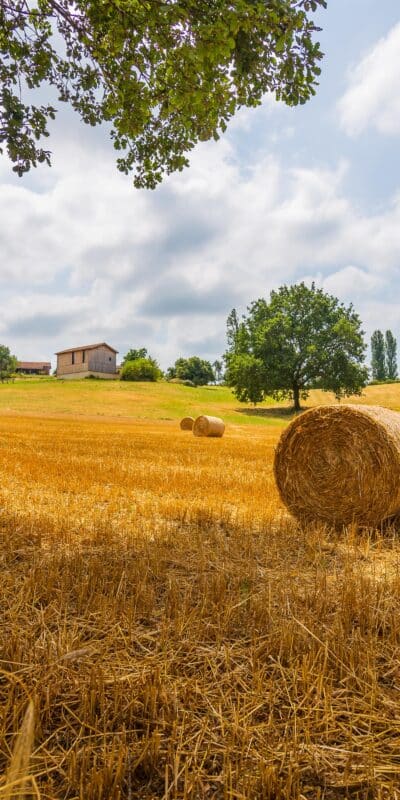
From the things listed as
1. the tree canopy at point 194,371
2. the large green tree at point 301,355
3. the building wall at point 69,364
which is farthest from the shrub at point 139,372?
the large green tree at point 301,355

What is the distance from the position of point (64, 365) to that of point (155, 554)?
91.9m

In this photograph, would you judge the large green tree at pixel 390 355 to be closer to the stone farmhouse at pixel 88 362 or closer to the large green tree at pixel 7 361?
the stone farmhouse at pixel 88 362

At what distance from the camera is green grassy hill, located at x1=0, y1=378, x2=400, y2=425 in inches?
1690

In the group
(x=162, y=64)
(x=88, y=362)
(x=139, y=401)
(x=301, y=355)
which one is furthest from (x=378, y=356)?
(x=162, y=64)

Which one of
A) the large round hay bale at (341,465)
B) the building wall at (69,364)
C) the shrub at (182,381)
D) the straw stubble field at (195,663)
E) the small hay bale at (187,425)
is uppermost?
the building wall at (69,364)

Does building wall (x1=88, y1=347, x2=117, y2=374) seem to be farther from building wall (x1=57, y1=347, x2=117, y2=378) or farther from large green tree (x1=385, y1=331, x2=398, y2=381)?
large green tree (x1=385, y1=331, x2=398, y2=381)

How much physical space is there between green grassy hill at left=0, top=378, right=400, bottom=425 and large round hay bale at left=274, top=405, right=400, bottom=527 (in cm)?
3392

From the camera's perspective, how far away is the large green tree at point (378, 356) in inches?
4759

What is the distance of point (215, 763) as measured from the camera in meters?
1.76

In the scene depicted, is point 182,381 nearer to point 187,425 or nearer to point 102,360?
point 102,360

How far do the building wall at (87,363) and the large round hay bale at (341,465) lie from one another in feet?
271

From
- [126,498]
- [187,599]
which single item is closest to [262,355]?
[126,498]

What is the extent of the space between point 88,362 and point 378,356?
80154 mm

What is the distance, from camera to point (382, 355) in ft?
408
